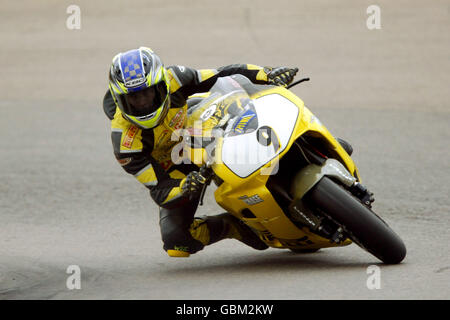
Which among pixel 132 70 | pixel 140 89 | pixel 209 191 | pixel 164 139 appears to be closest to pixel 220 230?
pixel 164 139

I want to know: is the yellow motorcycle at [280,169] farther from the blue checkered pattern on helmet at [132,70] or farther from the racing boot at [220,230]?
the racing boot at [220,230]

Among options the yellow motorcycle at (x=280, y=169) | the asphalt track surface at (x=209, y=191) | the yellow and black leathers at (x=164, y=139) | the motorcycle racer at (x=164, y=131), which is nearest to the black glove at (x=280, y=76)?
the motorcycle racer at (x=164, y=131)

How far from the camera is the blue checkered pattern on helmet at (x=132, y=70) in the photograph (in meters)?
5.86

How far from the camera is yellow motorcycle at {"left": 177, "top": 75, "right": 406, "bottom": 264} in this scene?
5402 mm

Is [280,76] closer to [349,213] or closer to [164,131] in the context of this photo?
[164,131]

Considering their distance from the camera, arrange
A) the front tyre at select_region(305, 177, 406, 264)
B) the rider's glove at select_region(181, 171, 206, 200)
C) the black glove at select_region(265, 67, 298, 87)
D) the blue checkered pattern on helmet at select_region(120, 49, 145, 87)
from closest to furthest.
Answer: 1. the front tyre at select_region(305, 177, 406, 264)
2. the rider's glove at select_region(181, 171, 206, 200)
3. the blue checkered pattern on helmet at select_region(120, 49, 145, 87)
4. the black glove at select_region(265, 67, 298, 87)

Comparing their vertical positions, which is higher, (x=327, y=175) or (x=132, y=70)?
(x=132, y=70)

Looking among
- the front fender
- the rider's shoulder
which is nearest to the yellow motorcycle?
the front fender

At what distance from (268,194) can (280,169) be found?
1.16 ft

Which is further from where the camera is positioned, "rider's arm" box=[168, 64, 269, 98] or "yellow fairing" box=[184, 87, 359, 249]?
"rider's arm" box=[168, 64, 269, 98]

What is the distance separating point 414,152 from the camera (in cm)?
1020

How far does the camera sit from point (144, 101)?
234 inches

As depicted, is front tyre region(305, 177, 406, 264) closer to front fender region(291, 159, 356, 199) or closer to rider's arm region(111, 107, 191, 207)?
front fender region(291, 159, 356, 199)

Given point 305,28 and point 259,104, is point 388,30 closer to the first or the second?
point 305,28
